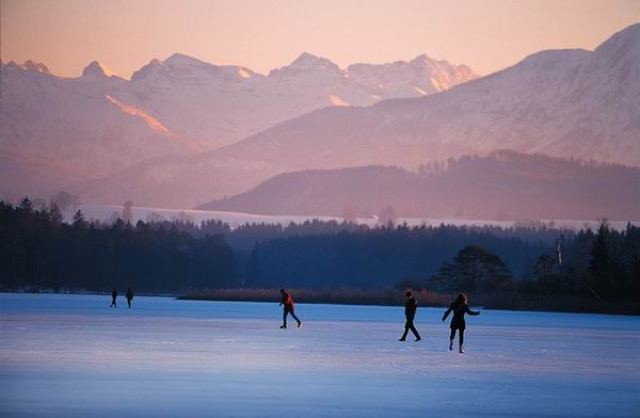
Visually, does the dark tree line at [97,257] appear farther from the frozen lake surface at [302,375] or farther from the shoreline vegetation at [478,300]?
the frozen lake surface at [302,375]

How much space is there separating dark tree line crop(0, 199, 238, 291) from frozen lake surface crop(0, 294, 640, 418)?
386 feet

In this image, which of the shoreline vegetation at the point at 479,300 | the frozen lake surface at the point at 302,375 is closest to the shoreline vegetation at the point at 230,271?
the shoreline vegetation at the point at 479,300

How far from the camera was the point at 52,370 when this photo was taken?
86.8 ft

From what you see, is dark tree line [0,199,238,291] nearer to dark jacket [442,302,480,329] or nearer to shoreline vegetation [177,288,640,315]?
shoreline vegetation [177,288,640,315]

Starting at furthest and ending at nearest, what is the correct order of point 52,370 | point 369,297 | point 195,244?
point 195,244, point 369,297, point 52,370

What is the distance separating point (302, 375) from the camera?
1054 inches

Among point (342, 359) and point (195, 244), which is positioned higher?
point (195, 244)

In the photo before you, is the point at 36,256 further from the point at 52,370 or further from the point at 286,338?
the point at 52,370

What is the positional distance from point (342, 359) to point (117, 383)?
8.84 metres

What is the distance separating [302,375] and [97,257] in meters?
151

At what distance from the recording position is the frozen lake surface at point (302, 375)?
828 inches

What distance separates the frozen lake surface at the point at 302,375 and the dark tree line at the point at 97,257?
4634 inches

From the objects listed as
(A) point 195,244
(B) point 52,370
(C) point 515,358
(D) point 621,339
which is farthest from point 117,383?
(A) point 195,244

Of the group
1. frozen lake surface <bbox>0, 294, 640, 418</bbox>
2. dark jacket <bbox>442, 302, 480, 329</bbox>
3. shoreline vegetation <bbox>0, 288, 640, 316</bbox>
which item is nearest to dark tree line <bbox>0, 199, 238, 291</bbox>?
shoreline vegetation <bbox>0, 288, 640, 316</bbox>
